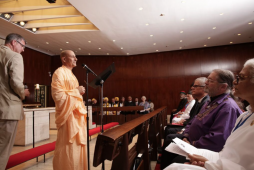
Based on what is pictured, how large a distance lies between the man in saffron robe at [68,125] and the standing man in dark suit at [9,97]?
376 mm

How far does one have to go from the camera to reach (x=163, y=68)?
39.2ft

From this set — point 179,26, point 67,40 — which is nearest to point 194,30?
point 179,26

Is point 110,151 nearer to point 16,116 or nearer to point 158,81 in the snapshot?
point 16,116

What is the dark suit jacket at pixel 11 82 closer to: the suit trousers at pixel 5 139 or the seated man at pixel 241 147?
the suit trousers at pixel 5 139

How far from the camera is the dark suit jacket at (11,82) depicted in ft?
6.15

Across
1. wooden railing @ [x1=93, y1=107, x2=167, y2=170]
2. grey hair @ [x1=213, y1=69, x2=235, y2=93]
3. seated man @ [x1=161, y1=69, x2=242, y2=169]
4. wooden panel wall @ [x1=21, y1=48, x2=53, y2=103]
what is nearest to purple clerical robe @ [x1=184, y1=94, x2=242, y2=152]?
seated man @ [x1=161, y1=69, x2=242, y2=169]

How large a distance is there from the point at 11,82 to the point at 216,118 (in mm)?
2131

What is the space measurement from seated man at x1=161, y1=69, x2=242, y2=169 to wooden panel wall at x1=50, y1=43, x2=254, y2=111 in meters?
9.75

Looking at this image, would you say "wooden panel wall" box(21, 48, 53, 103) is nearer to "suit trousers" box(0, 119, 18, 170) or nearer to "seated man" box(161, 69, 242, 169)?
"suit trousers" box(0, 119, 18, 170)

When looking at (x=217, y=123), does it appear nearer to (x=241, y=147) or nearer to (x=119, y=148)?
(x=241, y=147)

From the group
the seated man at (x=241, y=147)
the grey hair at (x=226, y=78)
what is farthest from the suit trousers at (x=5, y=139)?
the grey hair at (x=226, y=78)

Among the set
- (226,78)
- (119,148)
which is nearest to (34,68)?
(119,148)

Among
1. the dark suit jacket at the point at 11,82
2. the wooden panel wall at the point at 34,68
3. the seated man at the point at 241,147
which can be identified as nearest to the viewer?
the seated man at the point at 241,147

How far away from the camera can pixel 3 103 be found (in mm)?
1849
